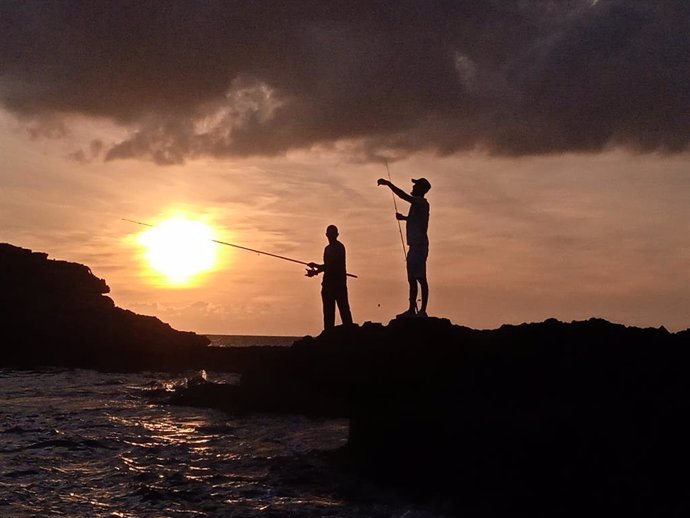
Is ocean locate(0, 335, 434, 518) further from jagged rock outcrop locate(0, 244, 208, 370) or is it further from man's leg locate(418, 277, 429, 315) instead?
jagged rock outcrop locate(0, 244, 208, 370)

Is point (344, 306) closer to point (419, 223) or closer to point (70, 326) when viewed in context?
point (419, 223)

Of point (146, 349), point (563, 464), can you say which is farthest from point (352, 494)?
point (146, 349)

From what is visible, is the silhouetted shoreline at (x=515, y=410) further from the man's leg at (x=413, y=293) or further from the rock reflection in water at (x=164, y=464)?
the rock reflection in water at (x=164, y=464)

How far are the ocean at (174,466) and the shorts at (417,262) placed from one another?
372cm

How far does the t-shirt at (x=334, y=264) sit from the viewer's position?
52.4 ft

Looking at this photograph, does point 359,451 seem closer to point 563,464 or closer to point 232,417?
point 563,464

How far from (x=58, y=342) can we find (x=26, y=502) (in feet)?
146

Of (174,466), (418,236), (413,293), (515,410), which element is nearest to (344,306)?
(413,293)

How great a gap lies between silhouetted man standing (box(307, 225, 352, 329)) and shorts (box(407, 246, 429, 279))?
3.07m

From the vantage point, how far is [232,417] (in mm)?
18141

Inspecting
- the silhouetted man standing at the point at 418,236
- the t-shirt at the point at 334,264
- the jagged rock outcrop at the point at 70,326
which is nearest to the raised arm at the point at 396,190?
the silhouetted man standing at the point at 418,236

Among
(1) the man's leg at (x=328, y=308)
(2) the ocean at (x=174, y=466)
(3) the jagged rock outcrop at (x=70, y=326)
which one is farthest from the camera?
(3) the jagged rock outcrop at (x=70, y=326)

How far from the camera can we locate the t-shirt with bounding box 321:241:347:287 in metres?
16.0

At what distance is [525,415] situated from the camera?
941cm
